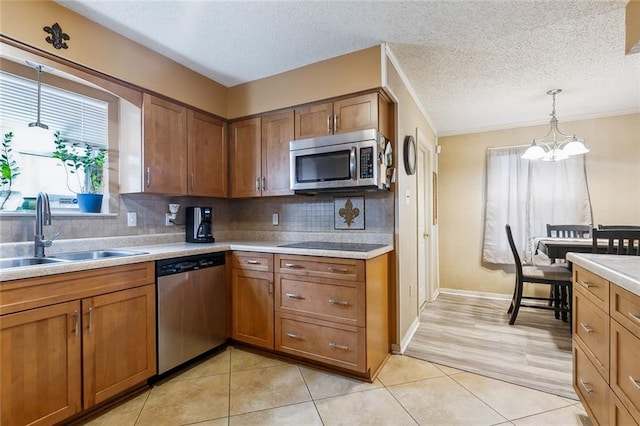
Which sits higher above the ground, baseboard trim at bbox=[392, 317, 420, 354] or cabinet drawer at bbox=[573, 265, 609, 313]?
cabinet drawer at bbox=[573, 265, 609, 313]

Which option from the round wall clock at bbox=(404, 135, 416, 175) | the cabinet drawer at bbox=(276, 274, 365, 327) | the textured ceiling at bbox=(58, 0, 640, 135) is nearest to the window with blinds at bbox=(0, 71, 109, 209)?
the textured ceiling at bbox=(58, 0, 640, 135)

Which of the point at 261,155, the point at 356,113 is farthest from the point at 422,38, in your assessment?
the point at 261,155

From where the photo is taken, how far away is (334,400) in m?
1.90

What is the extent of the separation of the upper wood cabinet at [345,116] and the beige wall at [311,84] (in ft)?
0.26

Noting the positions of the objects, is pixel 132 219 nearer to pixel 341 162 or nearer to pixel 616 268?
pixel 341 162

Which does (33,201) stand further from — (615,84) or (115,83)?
(615,84)

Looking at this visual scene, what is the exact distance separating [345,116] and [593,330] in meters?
2.08

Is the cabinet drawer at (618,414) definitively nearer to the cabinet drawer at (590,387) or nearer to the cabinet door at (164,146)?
the cabinet drawer at (590,387)

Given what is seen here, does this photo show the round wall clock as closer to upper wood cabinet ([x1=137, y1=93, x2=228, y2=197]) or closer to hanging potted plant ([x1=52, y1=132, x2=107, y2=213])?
upper wood cabinet ([x1=137, y1=93, x2=228, y2=197])

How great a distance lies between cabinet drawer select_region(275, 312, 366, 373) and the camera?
6.80 ft

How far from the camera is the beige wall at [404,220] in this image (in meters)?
2.54

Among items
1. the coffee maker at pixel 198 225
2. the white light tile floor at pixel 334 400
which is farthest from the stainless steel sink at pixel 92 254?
the white light tile floor at pixel 334 400

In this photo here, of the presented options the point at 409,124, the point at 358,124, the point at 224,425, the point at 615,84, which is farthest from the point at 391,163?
the point at 615,84

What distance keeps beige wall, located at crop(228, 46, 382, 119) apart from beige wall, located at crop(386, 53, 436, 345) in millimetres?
173
